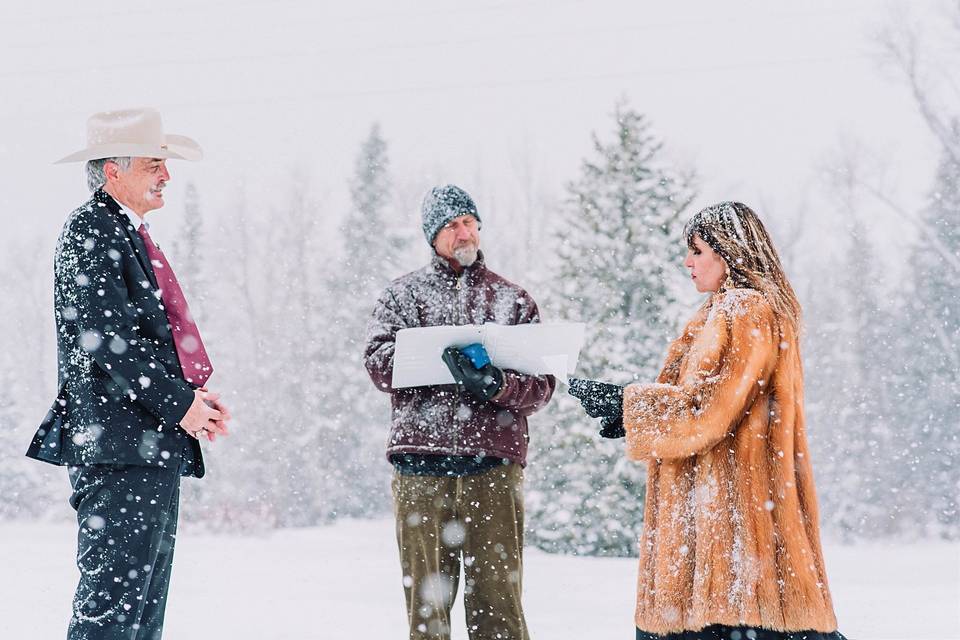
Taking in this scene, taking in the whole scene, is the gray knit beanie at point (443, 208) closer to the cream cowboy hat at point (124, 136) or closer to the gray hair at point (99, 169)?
the cream cowboy hat at point (124, 136)

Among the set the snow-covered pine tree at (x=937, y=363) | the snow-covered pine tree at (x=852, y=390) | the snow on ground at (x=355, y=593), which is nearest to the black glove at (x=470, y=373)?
the snow on ground at (x=355, y=593)

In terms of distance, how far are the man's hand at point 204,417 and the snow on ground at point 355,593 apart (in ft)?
9.97

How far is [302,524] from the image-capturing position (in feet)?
57.9

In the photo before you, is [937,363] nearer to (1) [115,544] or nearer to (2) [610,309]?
(2) [610,309]

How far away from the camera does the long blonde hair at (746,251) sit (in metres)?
2.75

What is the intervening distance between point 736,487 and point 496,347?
1.07 meters

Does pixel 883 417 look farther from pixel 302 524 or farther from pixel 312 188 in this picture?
pixel 312 188

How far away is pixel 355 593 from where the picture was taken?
295 inches

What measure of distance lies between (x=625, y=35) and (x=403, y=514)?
3446 cm

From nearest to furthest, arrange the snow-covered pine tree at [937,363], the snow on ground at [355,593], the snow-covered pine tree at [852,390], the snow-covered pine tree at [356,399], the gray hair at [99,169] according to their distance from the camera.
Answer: the gray hair at [99,169]
the snow on ground at [355,593]
the snow-covered pine tree at [937,363]
the snow-covered pine tree at [852,390]
the snow-covered pine tree at [356,399]

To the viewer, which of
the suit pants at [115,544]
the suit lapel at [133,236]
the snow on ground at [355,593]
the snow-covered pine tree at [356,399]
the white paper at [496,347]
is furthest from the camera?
the snow-covered pine tree at [356,399]

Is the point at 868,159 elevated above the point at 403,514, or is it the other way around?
the point at 868,159

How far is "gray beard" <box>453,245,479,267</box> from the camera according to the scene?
3816 mm

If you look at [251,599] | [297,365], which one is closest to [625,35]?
[297,365]
